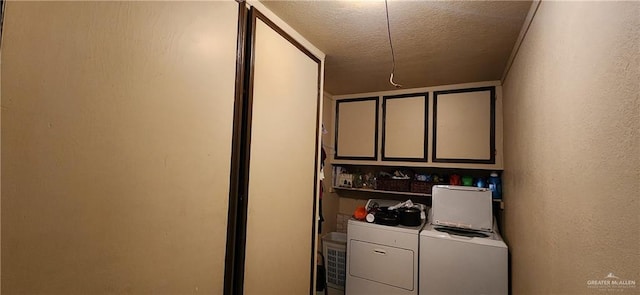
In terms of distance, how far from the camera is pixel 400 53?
70.4 inches

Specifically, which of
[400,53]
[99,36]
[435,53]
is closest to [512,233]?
[435,53]

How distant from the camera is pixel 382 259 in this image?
2.22 meters

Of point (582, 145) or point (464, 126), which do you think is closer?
point (582, 145)

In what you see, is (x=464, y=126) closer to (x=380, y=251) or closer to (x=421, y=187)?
(x=421, y=187)

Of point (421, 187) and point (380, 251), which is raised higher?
point (421, 187)

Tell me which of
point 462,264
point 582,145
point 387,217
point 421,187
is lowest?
point 462,264

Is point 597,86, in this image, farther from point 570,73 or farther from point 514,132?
point 514,132

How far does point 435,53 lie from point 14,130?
195cm

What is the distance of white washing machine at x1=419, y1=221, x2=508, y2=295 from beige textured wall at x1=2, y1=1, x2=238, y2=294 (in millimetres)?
1597

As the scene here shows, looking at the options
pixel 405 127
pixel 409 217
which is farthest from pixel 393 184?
pixel 405 127

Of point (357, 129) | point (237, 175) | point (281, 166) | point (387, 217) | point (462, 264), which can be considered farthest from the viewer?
point (357, 129)

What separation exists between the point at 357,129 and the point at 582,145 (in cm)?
213

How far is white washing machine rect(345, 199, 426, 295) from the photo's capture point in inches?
83.3

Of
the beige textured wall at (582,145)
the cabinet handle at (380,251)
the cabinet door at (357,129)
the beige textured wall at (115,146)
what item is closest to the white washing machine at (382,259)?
the cabinet handle at (380,251)
